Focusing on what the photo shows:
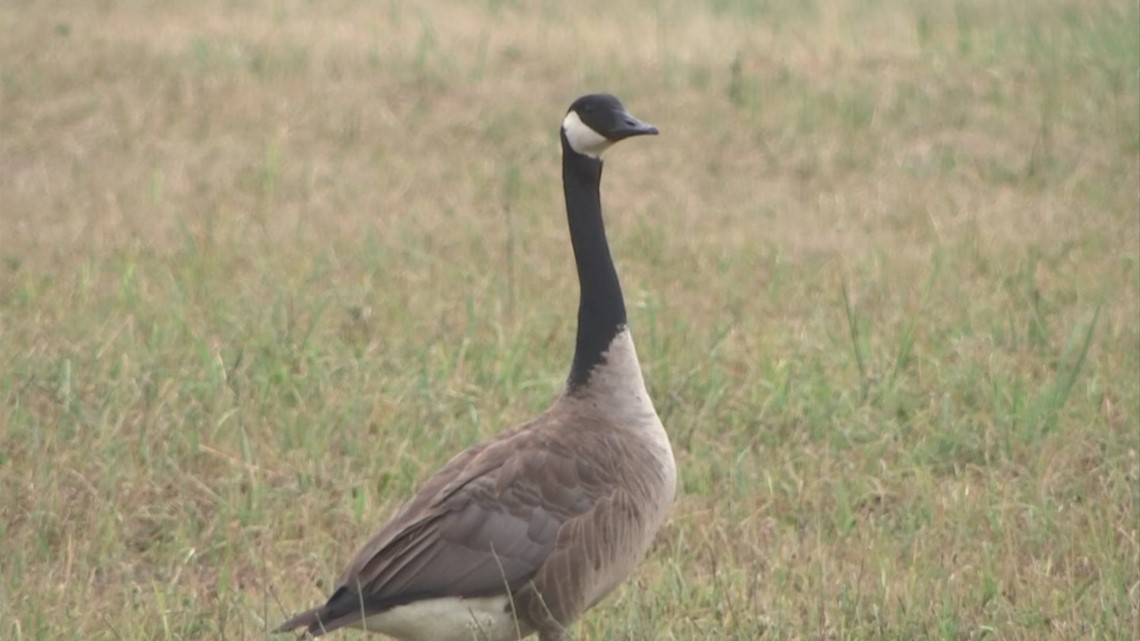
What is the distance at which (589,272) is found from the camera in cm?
585

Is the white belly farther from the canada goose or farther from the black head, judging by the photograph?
the black head

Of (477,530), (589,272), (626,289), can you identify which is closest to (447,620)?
(477,530)

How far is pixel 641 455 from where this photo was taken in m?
5.39

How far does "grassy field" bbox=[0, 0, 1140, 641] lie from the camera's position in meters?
6.18

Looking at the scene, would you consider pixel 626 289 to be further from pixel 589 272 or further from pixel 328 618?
pixel 328 618

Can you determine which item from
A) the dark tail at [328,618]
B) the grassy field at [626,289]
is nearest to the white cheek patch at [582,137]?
the grassy field at [626,289]

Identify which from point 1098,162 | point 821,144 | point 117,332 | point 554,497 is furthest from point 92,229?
point 1098,162

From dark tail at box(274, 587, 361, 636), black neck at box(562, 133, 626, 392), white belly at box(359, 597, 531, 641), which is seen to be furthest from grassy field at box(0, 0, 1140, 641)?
black neck at box(562, 133, 626, 392)

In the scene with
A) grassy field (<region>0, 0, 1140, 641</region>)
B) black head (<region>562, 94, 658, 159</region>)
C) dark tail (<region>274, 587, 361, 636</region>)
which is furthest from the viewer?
grassy field (<region>0, 0, 1140, 641</region>)


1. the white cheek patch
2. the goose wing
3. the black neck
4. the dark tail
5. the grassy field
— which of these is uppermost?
the white cheek patch

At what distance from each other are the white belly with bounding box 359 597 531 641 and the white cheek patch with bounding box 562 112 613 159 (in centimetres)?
153

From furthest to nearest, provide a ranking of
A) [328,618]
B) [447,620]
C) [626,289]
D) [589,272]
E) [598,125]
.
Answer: [626,289] < [589,272] < [598,125] < [447,620] < [328,618]

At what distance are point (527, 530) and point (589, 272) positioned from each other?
3.48ft

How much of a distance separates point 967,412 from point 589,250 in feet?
7.42
